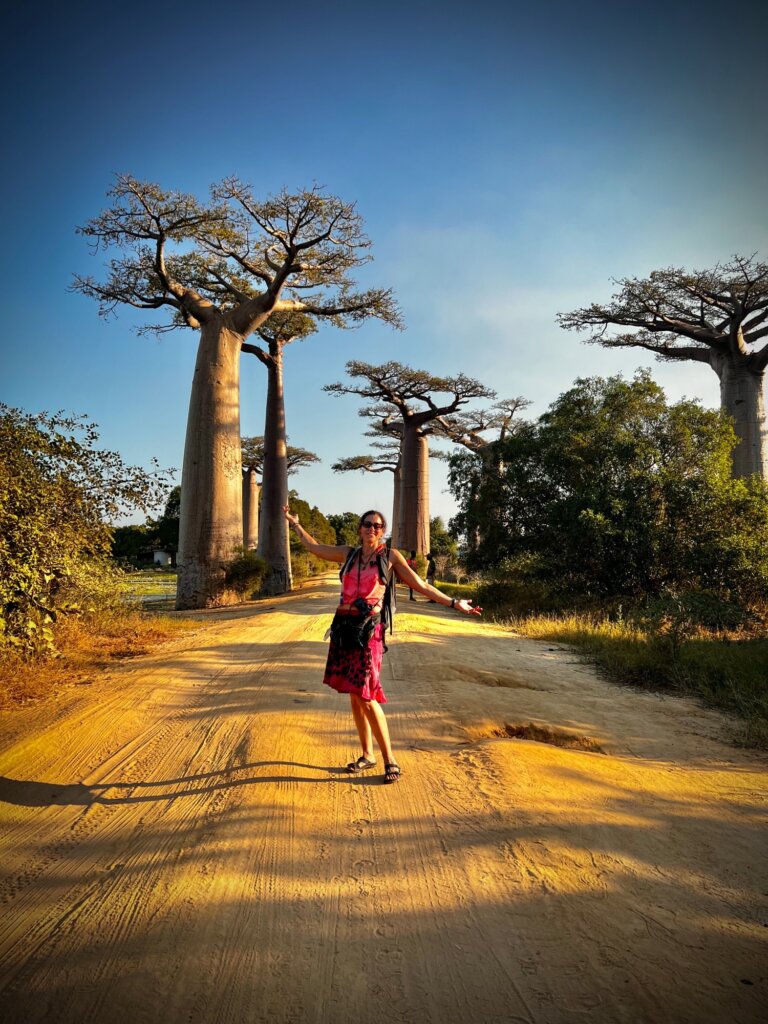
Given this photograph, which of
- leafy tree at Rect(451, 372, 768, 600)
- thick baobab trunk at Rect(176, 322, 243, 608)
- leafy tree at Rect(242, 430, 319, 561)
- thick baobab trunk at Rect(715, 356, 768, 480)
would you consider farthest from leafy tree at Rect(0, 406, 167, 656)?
thick baobab trunk at Rect(715, 356, 768, 480)

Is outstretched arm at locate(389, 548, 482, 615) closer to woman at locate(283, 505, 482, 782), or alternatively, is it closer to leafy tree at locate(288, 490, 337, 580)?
woman at locate(283, 505, 482, 782)

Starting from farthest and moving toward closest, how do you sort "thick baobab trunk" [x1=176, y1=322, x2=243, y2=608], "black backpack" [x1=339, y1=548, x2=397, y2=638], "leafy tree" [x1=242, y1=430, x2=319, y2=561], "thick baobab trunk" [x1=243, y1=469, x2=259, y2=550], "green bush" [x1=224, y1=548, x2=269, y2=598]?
"thick baobab trunk" [x1=243, y1=469, x2=259, y2=550], "leafy tree" [x1=242, y1=430, x2=319, y2=561], "green bush" [x1=224, y1=548, x2=269, y2=598], "thick baobab trunk" [x1=176, y1=322, x2=243, y2=608], "black backpack" [x1=339, y1=548, x2=397, y2=638]

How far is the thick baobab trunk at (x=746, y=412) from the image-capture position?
14.4 meters

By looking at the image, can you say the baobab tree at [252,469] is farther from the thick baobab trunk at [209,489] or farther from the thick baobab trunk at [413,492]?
the thick baobab trunk at [209,489]

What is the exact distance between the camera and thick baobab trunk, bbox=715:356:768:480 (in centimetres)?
1438

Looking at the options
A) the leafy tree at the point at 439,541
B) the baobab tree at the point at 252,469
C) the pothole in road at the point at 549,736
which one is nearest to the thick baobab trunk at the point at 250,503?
the baobab tree at the point at 252,469

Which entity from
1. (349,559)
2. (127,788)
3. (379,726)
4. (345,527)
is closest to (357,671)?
(379,726)

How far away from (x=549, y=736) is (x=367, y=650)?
1526mm

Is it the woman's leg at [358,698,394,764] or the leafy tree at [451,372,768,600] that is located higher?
the leafy tree at [451,372,768,600]

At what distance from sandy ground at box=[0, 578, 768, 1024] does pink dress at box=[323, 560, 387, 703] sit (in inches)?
19.0

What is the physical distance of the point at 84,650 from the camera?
17.7 ft

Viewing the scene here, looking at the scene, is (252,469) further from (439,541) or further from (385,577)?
(385,577)

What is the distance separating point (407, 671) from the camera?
5.09 meters

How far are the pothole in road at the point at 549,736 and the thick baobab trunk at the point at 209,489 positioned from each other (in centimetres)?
920
